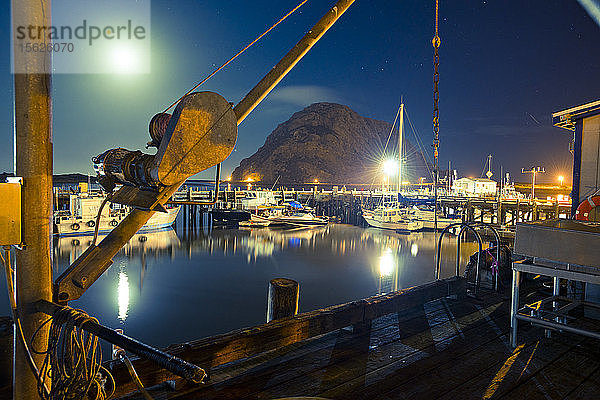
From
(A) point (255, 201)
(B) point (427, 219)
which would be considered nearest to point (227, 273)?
(A) point (255, 201)

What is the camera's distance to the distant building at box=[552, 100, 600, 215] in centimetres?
729

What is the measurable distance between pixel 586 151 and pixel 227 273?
66.4 feet

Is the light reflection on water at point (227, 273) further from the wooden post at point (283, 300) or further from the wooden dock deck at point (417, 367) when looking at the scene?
the wooden dock deck at point (417, 367)

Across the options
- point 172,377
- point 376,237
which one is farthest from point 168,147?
point 376,237

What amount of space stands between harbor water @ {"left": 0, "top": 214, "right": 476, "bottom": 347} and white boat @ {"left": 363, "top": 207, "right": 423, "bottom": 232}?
223cm

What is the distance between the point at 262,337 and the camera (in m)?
4.02

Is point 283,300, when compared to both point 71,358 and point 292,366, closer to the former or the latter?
point 292,366

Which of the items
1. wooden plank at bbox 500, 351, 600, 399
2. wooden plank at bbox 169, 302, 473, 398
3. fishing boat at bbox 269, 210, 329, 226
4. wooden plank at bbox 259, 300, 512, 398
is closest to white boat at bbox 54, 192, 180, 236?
fishing boat at bbox 269, 210, 329, 226

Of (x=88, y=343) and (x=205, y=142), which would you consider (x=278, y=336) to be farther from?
(x=205, y=142)

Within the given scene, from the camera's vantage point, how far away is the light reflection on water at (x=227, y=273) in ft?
51.3

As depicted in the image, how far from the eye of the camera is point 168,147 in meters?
2.03

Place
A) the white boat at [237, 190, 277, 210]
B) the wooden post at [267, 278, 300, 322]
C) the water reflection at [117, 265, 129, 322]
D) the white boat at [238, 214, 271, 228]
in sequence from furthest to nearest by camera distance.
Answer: the white boat at [237, 190, 277, 210], the white boat at [238, 214, 271, 228], the water reflection at [117, 265, 129, 322], the wooden post at [267, 278, 300, 322]

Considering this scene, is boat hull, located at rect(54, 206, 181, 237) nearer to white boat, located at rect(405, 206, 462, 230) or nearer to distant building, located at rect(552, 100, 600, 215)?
distant building, located at rect(552, 100, 600, 215)

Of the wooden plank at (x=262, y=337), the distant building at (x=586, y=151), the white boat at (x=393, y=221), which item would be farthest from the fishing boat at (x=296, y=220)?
the wooden plank at (x=262, y=337)
